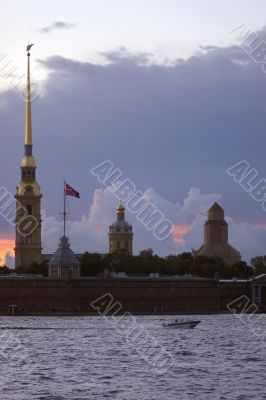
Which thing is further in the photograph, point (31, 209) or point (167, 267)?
point (31, 209)

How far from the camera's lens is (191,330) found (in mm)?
91750

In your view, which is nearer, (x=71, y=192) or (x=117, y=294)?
(x=71, y=192)

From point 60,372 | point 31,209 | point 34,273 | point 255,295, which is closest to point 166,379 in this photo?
point 60,372

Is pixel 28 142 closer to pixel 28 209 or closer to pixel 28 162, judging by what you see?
pixel 28 162

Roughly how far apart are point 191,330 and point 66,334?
33.7ft

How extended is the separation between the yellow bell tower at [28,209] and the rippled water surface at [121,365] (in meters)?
64.4

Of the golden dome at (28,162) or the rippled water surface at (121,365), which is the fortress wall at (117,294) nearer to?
the rippled water surface at (121,365)

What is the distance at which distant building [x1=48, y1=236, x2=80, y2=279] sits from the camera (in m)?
121

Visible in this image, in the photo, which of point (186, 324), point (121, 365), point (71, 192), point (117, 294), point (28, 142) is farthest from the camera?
point (28, 142)

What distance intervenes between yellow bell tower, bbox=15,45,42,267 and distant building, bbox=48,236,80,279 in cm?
3510

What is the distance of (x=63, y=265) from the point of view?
121m

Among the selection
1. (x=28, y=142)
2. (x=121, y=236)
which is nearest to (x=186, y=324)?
(x=28, y=142)

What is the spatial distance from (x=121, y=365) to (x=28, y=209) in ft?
320

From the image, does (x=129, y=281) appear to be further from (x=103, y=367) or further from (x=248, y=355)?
(x=103, y=367)
